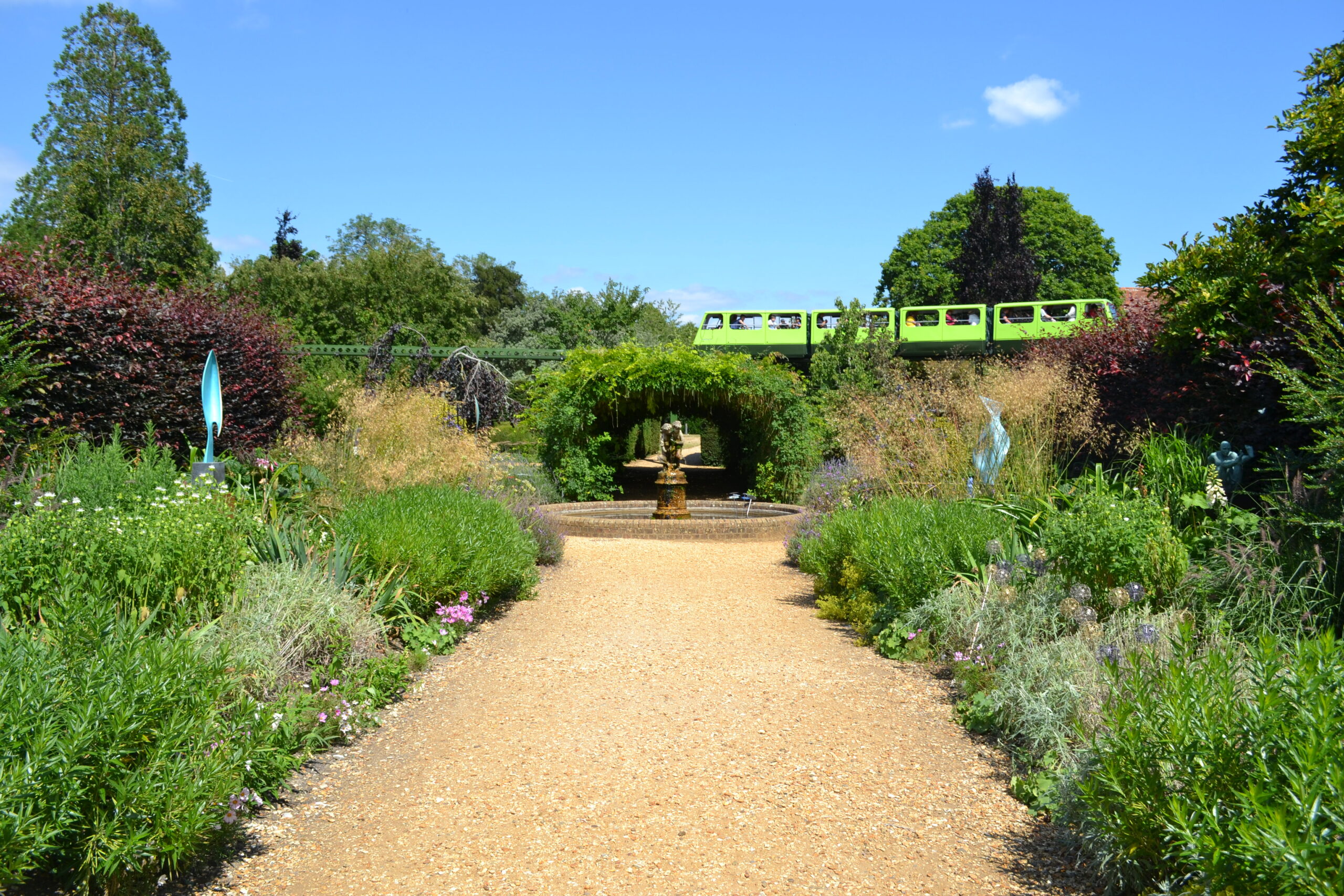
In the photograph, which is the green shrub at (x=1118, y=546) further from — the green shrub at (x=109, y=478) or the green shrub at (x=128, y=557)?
the green shrub at (x=109, y=478)

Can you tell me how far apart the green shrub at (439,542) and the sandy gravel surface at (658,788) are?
0.51 meters

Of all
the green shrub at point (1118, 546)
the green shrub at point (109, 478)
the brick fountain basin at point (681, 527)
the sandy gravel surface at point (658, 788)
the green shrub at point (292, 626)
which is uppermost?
the green shrub at point (109, 478)

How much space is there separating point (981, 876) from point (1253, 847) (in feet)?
4.10

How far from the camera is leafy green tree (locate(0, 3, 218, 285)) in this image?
2680cm

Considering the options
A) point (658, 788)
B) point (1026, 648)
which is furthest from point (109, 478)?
point (1026, 648)

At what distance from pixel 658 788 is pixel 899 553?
10.2ft

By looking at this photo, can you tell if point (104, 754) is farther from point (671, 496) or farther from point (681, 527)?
point (671, 496)

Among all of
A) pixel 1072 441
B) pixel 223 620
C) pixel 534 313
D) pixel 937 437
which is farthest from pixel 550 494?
pixel 534 313

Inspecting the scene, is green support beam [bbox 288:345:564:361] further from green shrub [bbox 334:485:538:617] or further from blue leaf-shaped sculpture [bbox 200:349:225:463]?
green shrub [bbox 334:485:538:617]

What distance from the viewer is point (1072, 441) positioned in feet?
28.4

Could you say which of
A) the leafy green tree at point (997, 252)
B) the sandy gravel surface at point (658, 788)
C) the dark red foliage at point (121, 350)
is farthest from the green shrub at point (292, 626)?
the leafy green tree at point (997, 252)

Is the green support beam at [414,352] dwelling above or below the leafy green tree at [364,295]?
below

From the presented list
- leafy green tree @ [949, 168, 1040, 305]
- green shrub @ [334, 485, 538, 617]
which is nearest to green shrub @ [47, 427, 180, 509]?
green shrub @ [334, 485, 538, 617]

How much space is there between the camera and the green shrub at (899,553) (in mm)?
6250
